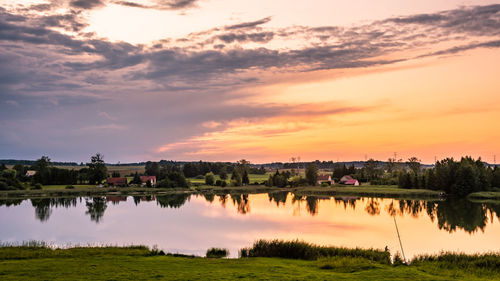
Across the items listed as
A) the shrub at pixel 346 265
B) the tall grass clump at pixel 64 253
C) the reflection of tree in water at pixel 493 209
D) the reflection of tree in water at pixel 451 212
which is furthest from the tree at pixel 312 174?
the shrub at pixel 346 265

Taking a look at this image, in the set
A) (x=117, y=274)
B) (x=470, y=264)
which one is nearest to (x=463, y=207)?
(x=470, y=264)

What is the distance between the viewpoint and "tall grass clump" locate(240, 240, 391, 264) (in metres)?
24.0

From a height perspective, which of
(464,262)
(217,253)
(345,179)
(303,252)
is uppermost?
(345,179)

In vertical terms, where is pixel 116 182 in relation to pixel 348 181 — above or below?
above

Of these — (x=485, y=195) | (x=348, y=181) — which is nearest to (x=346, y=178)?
(x=348, y=181)

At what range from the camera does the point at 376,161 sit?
137750 millimetres

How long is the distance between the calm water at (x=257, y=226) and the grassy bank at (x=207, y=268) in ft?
22.3

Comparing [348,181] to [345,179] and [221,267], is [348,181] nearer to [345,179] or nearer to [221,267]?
[345,179]

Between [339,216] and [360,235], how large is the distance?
15.2 metres

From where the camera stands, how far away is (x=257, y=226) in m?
44.9

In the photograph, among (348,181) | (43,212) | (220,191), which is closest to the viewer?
(43,212)

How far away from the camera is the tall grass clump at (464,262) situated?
2105 cm

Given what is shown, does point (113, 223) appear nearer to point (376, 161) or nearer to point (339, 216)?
point (339, 216)

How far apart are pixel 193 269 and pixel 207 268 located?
0.73m
